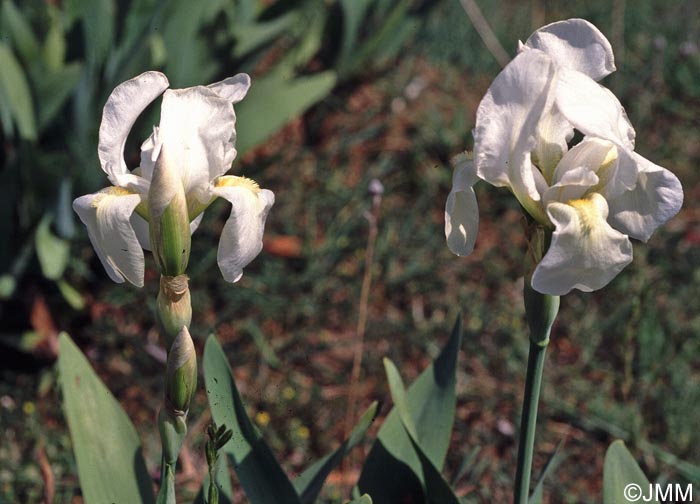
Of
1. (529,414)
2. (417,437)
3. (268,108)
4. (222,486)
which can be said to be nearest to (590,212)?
(529,414)

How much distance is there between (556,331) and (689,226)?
554mm

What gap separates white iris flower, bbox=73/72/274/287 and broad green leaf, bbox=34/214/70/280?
877 millimetres

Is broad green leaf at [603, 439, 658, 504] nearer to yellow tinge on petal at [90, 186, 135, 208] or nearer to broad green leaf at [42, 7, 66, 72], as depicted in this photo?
yellow tinge on petal at [90, 186, 135, 208]

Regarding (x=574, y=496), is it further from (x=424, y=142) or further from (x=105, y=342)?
(x=424, y=142)

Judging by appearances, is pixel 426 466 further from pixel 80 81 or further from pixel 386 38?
pixel 386 38

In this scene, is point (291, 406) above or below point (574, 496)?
above

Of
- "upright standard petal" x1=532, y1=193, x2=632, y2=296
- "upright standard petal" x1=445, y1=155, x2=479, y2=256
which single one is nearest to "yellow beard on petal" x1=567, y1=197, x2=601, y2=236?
"upright standard petal" x1=532, y1=193, x2=632, y2=296

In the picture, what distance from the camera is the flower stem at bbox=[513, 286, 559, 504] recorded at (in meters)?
0.84

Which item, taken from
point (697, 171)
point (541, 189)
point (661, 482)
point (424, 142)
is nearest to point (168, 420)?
point (541, 189)

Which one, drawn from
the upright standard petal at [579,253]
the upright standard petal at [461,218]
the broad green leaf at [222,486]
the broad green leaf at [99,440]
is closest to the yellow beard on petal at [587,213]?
the upright standard petal at [579,253]

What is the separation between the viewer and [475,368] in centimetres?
192

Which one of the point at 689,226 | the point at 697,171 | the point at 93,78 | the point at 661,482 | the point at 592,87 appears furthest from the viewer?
the point at 697,171

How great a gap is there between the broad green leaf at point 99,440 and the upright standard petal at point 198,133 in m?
0.38

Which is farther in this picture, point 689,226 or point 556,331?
point 689,226
